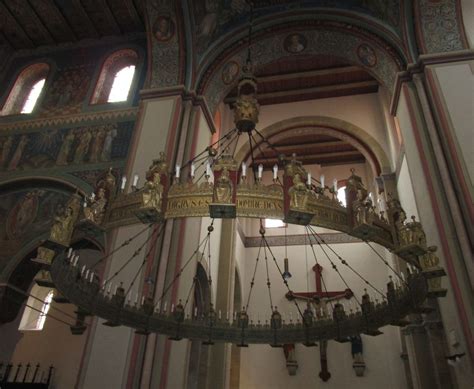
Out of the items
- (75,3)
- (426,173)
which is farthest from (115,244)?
(75,3)

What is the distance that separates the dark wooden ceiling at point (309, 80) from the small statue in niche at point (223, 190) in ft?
28.9

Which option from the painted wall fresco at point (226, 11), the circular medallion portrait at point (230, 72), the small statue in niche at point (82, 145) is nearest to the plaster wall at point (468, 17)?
the painted wall fresco at point (226, 11)

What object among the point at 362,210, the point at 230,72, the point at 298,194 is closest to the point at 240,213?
the point at 298,194

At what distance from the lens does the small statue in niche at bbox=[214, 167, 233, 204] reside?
166 inches

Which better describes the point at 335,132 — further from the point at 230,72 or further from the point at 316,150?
the point at 230,72

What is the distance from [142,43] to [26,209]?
5.05 meters

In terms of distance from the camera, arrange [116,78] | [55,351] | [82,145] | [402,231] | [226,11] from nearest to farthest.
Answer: [402,231]
[82,145]
[226,11]
[116,78]
[55,351]

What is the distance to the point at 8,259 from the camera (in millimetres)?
8352

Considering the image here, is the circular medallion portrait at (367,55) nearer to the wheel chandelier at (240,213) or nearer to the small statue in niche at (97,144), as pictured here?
the wheel chandelier at (240,213)

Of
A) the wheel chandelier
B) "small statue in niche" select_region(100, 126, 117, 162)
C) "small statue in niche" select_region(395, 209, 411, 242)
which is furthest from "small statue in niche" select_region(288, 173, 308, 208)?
"small statue in niche" select_region(100, 126, 117, 162)

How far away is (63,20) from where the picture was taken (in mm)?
11117

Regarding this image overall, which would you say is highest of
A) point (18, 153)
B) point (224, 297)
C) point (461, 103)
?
point (18, 153)

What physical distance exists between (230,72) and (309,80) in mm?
3978

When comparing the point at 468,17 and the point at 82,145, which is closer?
the point at 468,17
